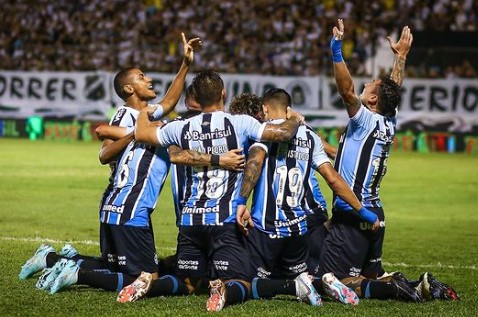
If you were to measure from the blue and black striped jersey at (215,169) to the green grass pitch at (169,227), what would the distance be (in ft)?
2.45

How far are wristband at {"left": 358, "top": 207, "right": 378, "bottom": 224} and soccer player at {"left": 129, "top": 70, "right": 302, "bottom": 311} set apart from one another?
0.95 m

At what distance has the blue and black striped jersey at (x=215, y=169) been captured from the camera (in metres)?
8.49

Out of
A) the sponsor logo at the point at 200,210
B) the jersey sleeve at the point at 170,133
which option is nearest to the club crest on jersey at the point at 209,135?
the jersey sleeve at the point at 170,133

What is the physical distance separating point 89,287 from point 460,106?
18.5 m

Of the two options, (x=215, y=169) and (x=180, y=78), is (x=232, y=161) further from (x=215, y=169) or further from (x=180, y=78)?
(x=180, y=78)

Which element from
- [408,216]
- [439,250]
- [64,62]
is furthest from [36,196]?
[64,62]

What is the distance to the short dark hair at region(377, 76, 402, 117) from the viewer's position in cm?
900

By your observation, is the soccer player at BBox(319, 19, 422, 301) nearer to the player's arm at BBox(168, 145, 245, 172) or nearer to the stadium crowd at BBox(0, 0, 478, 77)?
the player's arm at BBox(168, 145, 245, 172)

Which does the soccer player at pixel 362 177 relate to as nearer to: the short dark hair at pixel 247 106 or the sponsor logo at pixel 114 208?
the short dark hair at pixel 247 106

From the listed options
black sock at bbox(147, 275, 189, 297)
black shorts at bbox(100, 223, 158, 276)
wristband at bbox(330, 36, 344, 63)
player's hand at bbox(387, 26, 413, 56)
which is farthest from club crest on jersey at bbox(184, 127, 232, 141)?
player's hand at bbox(387, 26, 413, 56)

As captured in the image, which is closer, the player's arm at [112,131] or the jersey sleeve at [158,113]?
the jersey sleeve at [158,113]

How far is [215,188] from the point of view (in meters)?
8.52

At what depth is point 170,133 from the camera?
28.4 ft

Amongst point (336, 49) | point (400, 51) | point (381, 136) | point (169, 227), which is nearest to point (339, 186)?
point (381, 136)
